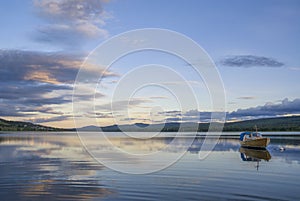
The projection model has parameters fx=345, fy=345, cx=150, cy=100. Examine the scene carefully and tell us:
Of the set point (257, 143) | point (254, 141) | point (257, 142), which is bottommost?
point (257, 143)

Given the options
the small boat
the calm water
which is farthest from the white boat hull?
the calm water

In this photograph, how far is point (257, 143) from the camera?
5928 centimetres

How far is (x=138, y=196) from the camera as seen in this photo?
18266 millimetres

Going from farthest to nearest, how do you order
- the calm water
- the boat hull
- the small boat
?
the small boat < the boat hull < the calm water

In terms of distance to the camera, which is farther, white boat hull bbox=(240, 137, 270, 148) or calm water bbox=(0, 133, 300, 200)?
white boat hull bbox=(240, 137, 270, 148)

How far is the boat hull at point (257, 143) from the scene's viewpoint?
5700 cm

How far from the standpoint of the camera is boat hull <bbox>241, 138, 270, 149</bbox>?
187ft

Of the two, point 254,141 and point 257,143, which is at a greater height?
point 254,141

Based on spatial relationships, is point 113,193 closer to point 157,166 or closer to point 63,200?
point 63,200

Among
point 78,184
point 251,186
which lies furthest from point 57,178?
point 251,186

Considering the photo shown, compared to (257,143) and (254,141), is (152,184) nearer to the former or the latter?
(257,143)

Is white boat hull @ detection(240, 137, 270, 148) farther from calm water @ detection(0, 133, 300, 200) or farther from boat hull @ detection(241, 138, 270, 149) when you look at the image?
calm water @ detection(0, 133, 300, 200)

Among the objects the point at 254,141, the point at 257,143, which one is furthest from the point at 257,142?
the point at 254,141

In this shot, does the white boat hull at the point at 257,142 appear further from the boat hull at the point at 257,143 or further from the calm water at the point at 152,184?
the calm water at the point at 152,184
